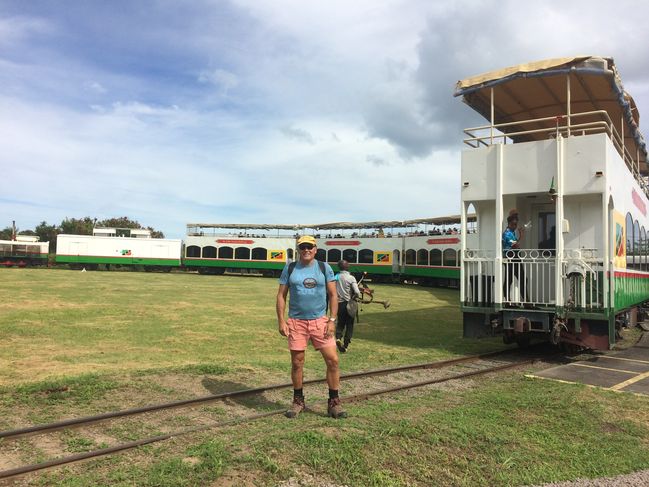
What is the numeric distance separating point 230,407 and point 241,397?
403mm

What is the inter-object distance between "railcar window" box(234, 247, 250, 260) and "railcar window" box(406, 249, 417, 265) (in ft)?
45.4

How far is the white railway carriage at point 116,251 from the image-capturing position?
45.6 meters

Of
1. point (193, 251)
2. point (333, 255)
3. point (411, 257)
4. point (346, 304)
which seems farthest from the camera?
point (193, 251)

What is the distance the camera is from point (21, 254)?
50781 mm

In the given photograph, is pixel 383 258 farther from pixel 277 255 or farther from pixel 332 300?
pixel 332 300

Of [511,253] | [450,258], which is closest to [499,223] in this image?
[511,253]

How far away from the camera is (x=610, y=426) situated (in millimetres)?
5238

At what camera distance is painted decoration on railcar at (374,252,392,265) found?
36719 mm

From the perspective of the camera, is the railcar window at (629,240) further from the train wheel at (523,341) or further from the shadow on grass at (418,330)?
the shadow on grass at (418,330)

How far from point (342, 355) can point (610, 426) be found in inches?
184

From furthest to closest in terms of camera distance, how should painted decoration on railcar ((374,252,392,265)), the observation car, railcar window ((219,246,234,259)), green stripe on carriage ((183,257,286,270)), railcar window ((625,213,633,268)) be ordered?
Answer: the observation car
railcar window ((219,246,234,259))
green stripe on carriage ((183,257,286,270))
painted decoration on railcar ((374,252,392,265))
railcar window ((625,213,633,268))

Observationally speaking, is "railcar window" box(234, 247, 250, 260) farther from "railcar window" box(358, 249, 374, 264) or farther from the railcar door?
the railcar door

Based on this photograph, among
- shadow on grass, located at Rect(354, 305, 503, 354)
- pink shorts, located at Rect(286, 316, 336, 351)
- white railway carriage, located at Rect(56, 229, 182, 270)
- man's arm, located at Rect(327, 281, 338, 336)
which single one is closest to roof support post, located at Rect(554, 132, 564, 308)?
shadow on grass, located at Rect(354, 305, 503, 354)

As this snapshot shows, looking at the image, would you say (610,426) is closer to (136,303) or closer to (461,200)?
(461,200)
